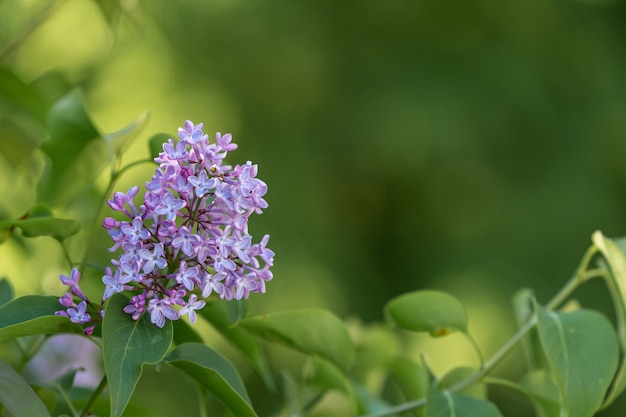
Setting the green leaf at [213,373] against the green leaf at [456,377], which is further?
the green leaf at [456,377]

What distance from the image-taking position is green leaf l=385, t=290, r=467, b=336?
2.49ft

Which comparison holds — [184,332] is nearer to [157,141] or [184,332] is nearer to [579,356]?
[157,141]

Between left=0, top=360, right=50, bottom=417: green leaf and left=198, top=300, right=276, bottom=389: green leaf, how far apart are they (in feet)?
0.56

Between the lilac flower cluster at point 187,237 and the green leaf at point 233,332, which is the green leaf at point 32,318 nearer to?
the lilac flower cluster at point 187,237

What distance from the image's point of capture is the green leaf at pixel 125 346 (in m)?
0.50

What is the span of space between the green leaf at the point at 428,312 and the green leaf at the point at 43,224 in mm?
281

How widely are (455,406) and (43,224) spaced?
33 centimetres

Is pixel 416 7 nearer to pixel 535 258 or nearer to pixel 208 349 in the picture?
pixel 535 258

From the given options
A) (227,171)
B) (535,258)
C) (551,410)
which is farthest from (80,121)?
(535,258)

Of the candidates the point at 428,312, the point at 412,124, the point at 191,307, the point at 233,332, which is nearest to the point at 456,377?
the point at 428,312

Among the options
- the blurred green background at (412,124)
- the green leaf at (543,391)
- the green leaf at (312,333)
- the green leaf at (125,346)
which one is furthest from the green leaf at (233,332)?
the blurred green background at (412,124)

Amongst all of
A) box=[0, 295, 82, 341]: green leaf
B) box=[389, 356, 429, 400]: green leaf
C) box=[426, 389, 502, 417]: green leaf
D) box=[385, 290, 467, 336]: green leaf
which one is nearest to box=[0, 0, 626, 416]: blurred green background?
box=[389, 356, 429, 400]: green leaf

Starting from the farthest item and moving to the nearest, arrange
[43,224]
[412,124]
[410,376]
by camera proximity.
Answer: [412,124] → [410,376] → [43,224]

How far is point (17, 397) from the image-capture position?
1.68 ft
